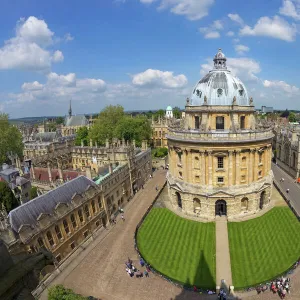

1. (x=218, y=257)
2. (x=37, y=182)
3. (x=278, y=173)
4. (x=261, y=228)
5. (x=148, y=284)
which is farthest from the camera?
(x=278, y=173)

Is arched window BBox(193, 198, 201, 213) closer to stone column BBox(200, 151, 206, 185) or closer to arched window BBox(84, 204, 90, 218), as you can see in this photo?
stone column BBox(200, 151, 206, 185)

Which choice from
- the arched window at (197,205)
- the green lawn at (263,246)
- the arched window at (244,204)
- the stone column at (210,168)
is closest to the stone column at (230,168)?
the stone column at (210,168)

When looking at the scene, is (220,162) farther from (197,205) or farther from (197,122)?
(197,205)

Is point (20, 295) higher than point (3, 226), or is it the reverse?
point (20, 295)

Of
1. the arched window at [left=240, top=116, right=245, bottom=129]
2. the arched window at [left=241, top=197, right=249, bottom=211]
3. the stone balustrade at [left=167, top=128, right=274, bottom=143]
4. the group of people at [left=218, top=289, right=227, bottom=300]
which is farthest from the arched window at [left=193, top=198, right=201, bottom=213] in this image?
the group of people at [left=218, top=289, right=227, bottom=300]

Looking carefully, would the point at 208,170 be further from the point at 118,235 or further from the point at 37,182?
the point at 37,182

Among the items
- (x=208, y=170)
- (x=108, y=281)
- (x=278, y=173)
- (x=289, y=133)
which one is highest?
(x=289, y=133)

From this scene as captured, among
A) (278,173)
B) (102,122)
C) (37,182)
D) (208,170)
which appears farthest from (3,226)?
(102,122)

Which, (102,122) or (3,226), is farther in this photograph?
(102,122)
